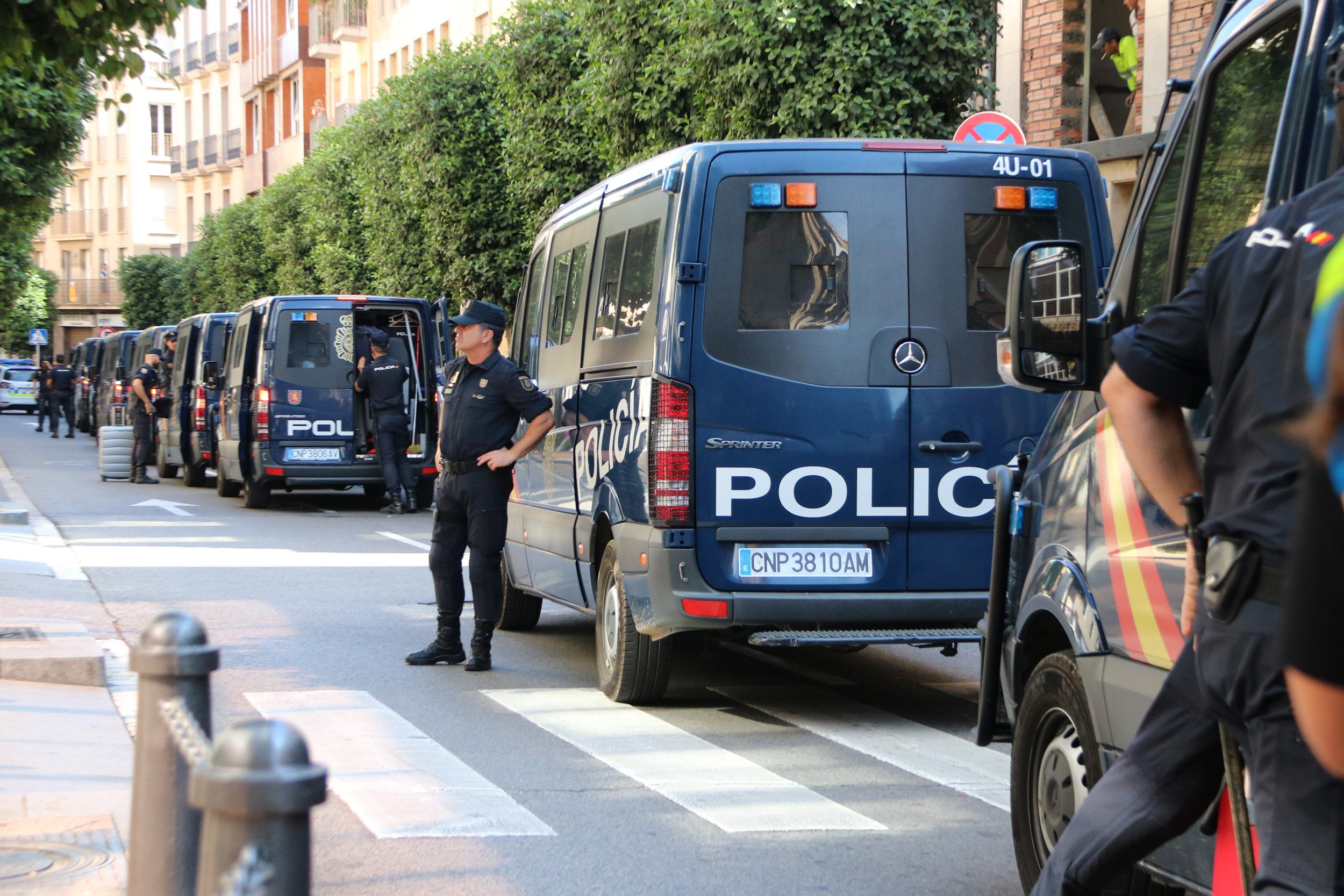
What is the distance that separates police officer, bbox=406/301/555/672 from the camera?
8523 millimetres

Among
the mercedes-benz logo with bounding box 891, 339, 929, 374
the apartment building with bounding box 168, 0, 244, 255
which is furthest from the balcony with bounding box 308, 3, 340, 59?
the mercedes-benz logo with bounding box 891, 339, 929, 374

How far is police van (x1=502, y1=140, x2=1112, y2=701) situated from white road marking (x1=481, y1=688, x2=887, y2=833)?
0.44 m

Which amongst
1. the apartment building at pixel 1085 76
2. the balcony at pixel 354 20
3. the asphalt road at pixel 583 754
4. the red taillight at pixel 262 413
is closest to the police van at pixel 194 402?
the red taillight at pixel 262 413

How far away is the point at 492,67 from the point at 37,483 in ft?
28.6

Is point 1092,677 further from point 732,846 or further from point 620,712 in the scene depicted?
point 620,712

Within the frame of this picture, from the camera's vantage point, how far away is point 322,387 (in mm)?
19234

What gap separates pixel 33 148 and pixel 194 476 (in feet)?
24.1

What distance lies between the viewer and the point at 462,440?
28.1 feet

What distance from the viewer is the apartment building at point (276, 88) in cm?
6238

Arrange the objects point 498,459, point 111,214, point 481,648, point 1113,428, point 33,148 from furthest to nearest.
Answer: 1. point 111,214
2. point 33,148
3. point 481,648
4. point 498,459
5. point 1113,428

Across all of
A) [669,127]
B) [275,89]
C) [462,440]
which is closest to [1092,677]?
[462,440]

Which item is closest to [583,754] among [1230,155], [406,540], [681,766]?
[681,766]

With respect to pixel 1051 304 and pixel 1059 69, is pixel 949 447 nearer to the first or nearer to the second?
pixel 1051 304

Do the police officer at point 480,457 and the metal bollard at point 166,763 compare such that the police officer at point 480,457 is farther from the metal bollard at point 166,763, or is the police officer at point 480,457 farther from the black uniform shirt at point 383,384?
the black uniform shirt at point 383,384
